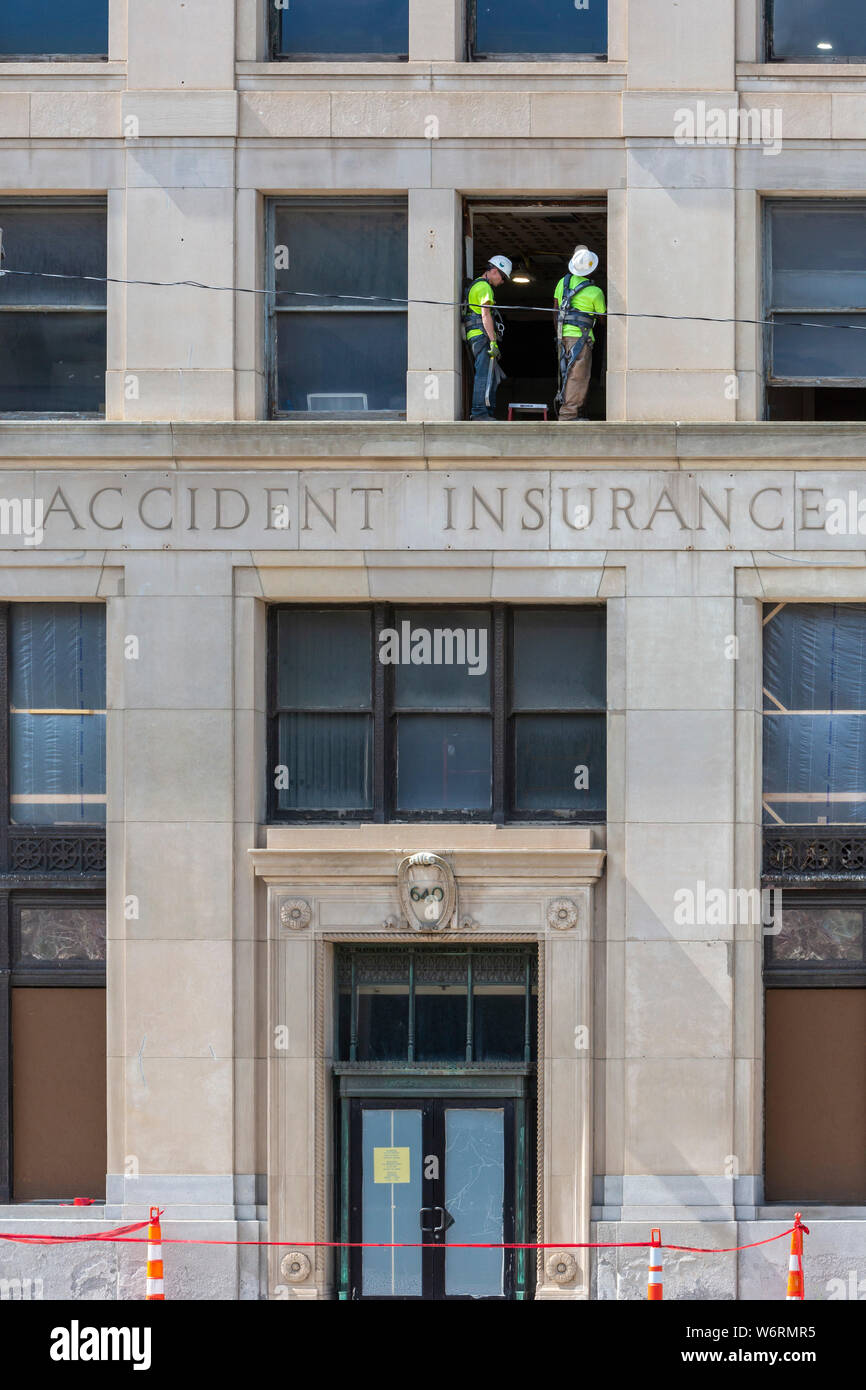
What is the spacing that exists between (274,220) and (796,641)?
6.44 m

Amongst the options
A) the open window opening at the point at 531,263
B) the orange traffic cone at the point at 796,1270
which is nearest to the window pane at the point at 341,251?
the open window opening at the point at 531,263

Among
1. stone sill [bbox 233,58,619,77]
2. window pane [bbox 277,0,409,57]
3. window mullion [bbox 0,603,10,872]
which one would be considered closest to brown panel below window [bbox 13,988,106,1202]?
window mullion [bbox 0,603,10,872]

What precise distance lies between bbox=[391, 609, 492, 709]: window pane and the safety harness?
2.59m

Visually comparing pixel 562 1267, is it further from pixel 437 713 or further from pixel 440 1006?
pixel 437 713

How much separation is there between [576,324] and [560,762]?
419 centimetres

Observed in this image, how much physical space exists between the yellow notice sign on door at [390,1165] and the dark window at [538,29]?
34.4ft

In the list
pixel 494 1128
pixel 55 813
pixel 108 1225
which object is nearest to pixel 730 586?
pixel 494 1128

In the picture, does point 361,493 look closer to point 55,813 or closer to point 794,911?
point 55,813

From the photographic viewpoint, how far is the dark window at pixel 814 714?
15.6 m

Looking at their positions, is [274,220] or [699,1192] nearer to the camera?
[699,1192]

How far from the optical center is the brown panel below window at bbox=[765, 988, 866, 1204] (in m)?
15.4

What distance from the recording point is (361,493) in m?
15.5

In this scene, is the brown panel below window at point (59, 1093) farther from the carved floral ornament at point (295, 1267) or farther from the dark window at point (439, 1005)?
the dark window at point (439, 1005)

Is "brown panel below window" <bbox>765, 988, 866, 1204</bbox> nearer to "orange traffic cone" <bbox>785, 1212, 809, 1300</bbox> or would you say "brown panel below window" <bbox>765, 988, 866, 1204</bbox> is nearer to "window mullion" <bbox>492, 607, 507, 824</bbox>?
"orange traffic cone" <bbox>785, 1212, 809, 1300</bbox>
